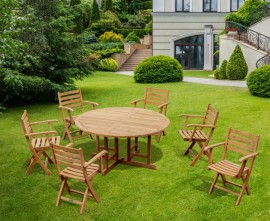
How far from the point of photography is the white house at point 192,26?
2964cm

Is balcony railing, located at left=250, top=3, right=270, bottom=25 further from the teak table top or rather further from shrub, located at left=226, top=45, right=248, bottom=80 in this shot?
the teak table top

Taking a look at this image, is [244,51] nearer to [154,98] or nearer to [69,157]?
[154,98]

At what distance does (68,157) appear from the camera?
651cm

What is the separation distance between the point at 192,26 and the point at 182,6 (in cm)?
177

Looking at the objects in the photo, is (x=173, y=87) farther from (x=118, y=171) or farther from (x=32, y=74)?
(x=118, y=171)

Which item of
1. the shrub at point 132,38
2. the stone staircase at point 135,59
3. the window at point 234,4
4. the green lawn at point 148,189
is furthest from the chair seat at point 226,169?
the shrub at point 132,38

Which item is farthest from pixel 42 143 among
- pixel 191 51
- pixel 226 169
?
pixel 191 51

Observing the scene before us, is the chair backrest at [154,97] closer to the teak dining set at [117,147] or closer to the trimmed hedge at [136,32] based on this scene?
the teak dining set at [117,147]

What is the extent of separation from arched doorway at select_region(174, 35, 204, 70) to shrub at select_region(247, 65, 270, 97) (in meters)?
15.0

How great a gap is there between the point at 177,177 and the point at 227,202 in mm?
1368


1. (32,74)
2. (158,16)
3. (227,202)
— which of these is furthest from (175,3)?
(227,202)

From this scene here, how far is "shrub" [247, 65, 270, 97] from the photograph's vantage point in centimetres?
1531

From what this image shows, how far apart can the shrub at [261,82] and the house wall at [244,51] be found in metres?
5.37

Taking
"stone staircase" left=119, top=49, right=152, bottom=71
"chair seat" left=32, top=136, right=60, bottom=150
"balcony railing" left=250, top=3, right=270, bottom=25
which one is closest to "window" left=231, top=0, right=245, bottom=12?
"balcony railing" left=250, top=3, right=270, bottom=25
